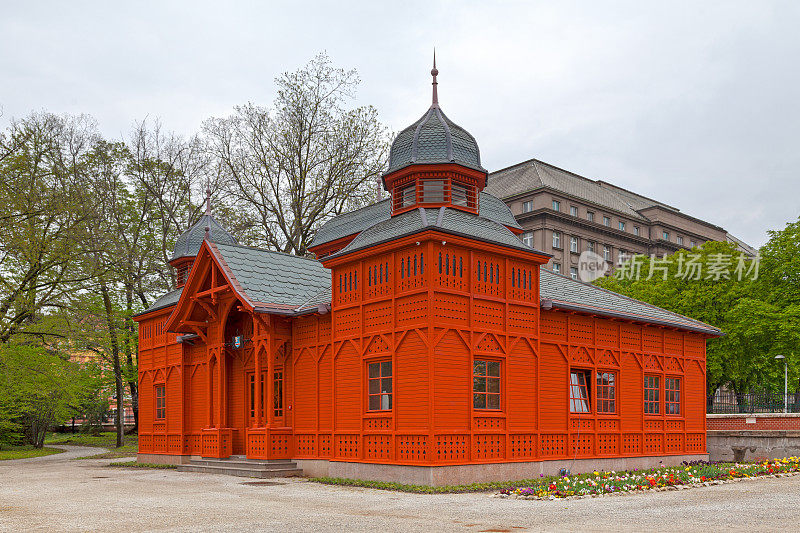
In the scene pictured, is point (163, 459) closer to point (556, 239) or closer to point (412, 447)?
point (412, 447)

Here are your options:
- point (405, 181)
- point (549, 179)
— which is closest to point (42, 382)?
point (405, 181)

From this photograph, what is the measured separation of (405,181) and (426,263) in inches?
144

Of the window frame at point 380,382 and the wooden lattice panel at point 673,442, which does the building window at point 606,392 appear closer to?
the wooden lattice panel at point 673,442

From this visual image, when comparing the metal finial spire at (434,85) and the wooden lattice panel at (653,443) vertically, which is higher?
the metal finial spire at (434,85)

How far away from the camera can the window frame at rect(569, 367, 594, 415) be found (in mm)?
20516

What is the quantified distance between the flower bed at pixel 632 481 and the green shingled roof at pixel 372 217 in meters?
7.97

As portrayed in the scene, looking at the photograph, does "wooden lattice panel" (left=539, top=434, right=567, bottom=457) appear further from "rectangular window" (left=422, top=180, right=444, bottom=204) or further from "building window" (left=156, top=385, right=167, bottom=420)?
"building window" (left=156, top=385, right=167, bottom=420)

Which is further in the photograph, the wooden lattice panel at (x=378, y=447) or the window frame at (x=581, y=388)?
the window frame at (x=581, y=388)

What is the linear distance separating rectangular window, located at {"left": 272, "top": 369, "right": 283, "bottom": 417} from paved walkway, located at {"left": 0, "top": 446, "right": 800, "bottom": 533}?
332 centimetres

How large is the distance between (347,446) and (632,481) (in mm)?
6588

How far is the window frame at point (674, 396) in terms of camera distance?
23.5 m

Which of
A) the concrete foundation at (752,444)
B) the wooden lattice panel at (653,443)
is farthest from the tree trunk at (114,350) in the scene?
the concrete foundation at (752,444)

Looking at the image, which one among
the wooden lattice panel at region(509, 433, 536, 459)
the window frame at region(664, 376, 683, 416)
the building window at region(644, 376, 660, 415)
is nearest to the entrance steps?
the wooden lattice panel at region(509, 433, 536, 459)

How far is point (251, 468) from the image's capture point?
20469 millimetres
